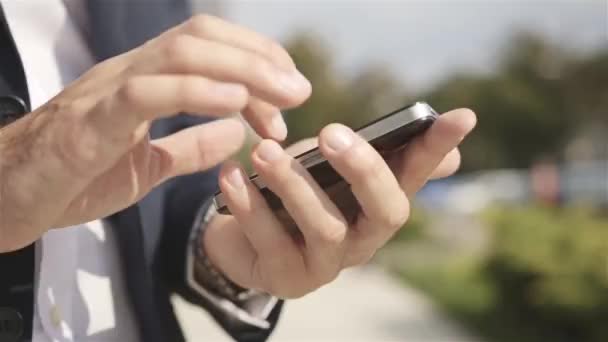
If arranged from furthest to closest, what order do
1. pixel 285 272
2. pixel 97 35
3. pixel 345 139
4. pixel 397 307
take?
pixel 397 307
pixel 97 35
pixel 285 272
pixel 345 139

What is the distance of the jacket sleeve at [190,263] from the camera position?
3.53 ft

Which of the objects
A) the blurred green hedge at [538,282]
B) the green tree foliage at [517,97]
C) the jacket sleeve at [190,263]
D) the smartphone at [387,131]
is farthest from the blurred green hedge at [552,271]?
the green tree foliage at [517,97]

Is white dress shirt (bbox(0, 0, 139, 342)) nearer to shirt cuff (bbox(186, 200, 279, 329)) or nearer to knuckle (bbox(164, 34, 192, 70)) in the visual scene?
shirt cuff (bbox(186, 200, 279, 329))

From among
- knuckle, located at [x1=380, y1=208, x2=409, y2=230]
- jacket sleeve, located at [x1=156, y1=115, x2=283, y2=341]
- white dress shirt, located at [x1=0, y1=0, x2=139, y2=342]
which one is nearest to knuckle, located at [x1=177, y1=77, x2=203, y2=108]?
knuckle, located at [x1=380, y1=208, x2=409, y2=230]

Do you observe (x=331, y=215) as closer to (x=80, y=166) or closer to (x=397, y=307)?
(x=80, y=166)

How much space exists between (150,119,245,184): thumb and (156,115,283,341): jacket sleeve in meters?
0.34

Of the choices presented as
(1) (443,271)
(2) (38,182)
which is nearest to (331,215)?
(2) (38,182)

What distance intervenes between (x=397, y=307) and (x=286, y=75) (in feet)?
16.8

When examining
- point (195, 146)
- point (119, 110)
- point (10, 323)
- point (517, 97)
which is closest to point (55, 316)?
point (10, 323)

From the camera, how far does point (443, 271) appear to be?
693cm

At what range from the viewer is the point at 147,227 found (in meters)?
1.03

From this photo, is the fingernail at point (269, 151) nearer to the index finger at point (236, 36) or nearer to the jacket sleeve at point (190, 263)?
the index finger at point (236, 36)

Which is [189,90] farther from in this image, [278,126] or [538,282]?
[538,282]

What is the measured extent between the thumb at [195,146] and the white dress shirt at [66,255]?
0.83 ft
